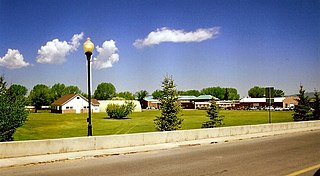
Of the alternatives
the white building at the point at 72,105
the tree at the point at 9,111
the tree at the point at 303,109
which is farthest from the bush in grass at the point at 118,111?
the tree at the point at 9,111

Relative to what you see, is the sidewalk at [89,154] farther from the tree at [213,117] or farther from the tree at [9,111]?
the tree at [213,117]

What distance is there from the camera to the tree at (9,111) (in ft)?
57.6

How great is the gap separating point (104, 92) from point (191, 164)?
181 meters

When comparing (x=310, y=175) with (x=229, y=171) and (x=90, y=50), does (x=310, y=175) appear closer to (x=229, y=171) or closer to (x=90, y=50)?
(x=229, y=171)

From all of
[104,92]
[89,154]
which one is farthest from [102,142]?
[104,92]

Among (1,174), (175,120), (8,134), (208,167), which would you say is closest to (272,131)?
(175,120)

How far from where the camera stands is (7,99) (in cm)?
1817

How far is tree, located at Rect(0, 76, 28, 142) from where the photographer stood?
17.6 metres

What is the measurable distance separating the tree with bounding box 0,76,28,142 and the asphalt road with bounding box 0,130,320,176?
8.07 meters

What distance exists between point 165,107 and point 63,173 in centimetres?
1751

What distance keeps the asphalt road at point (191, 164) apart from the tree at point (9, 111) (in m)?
8.07

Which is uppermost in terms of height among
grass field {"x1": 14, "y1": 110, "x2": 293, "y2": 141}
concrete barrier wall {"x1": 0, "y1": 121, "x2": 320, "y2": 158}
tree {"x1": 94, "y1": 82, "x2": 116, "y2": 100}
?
tree {"x1": 94, "y1": 82, "x2": 116, "y2": 100}

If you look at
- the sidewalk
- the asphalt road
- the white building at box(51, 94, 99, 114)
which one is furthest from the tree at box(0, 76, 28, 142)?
the white building at box(51, 94, 99, 114)

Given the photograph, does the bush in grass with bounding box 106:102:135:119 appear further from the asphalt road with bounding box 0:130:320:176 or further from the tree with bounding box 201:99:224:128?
the asphalt road with bounding box 0:130:320:176
